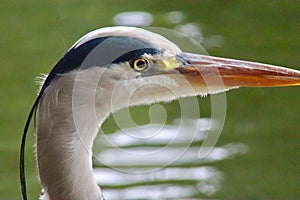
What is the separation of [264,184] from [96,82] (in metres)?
2.45

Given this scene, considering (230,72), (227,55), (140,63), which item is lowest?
(230,72)

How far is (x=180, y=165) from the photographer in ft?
18.6

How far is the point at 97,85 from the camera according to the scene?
3318 mm

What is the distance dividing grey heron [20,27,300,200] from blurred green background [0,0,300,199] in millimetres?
2074

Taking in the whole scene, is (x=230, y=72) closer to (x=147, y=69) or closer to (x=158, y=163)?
(x=147, y=69)

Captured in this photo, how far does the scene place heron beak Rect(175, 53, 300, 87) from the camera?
341cm

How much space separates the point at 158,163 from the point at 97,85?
2.34m

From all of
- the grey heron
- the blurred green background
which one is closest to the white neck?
the grey heron

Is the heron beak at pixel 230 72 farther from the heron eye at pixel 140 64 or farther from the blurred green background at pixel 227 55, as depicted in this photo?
the blurred green background at pixel 227 55

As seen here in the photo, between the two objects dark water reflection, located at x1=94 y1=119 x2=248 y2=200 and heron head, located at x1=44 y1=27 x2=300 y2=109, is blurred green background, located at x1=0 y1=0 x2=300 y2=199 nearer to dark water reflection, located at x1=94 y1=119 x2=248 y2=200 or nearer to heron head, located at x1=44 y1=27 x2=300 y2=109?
dark water reflection, located at x1=94 y1=119 x2=248 y2=200

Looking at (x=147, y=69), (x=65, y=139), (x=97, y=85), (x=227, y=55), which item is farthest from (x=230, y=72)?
(x=227, y=55)

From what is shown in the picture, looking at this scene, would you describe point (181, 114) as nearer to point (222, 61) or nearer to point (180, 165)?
point (180, 165)

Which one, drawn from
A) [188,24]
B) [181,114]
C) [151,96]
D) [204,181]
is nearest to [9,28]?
[188,24]

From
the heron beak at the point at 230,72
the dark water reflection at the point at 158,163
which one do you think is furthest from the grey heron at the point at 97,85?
the dark water reflection at the point at 158,163
